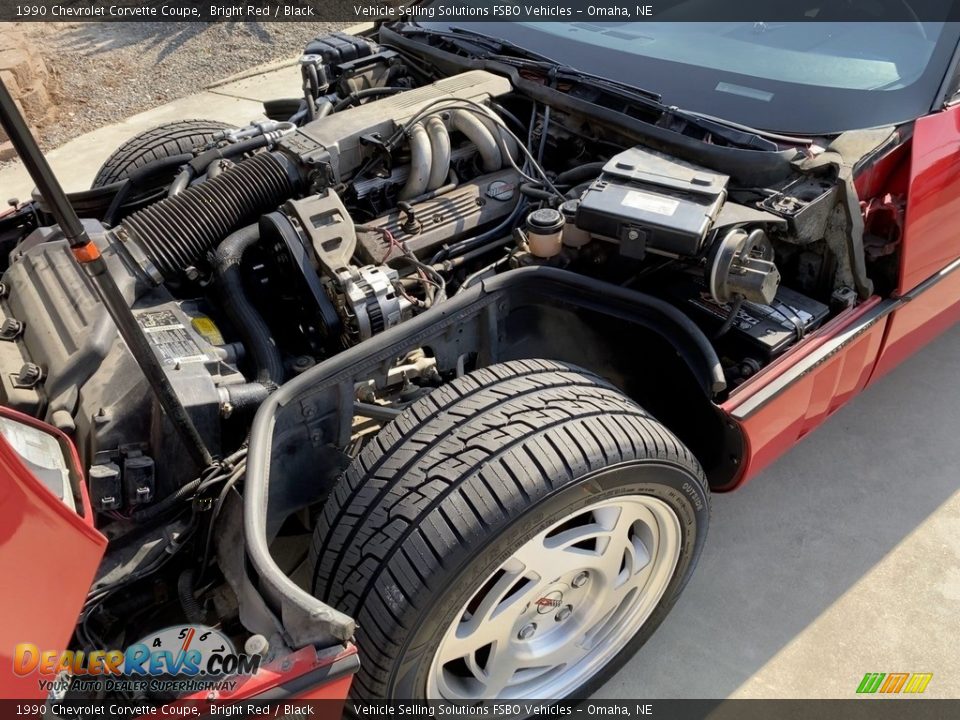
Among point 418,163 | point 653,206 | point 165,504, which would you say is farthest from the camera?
point 418,163

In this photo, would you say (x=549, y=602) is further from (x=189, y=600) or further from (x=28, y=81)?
(x=28, y=81)

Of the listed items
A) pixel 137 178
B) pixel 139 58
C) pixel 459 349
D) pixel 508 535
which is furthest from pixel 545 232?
pixel 139 58

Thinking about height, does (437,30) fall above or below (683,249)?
above

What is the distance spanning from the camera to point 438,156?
2.75 m

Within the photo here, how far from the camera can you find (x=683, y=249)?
7.41 feet

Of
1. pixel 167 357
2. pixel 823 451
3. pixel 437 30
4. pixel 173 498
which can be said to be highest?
pixel 437 30

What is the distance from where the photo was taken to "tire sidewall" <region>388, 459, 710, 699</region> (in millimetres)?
1812

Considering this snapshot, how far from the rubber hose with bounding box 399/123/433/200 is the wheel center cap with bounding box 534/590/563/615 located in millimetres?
1425

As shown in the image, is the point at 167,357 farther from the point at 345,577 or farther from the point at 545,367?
the point at 545,367

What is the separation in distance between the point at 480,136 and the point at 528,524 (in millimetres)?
1552

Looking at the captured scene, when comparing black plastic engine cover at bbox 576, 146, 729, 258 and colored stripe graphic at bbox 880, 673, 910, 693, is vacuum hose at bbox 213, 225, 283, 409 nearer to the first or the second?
black plastic engine cover at bbox 576, 146, 729, 258

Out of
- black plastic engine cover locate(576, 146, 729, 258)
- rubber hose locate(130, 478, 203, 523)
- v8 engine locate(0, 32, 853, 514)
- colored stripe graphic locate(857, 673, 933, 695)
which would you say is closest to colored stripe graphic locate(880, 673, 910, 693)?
colored stripe graphic locate(857, 673, 933, 695)

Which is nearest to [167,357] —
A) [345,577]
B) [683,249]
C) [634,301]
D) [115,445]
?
[115,445]

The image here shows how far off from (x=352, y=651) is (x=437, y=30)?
9.62 feet
